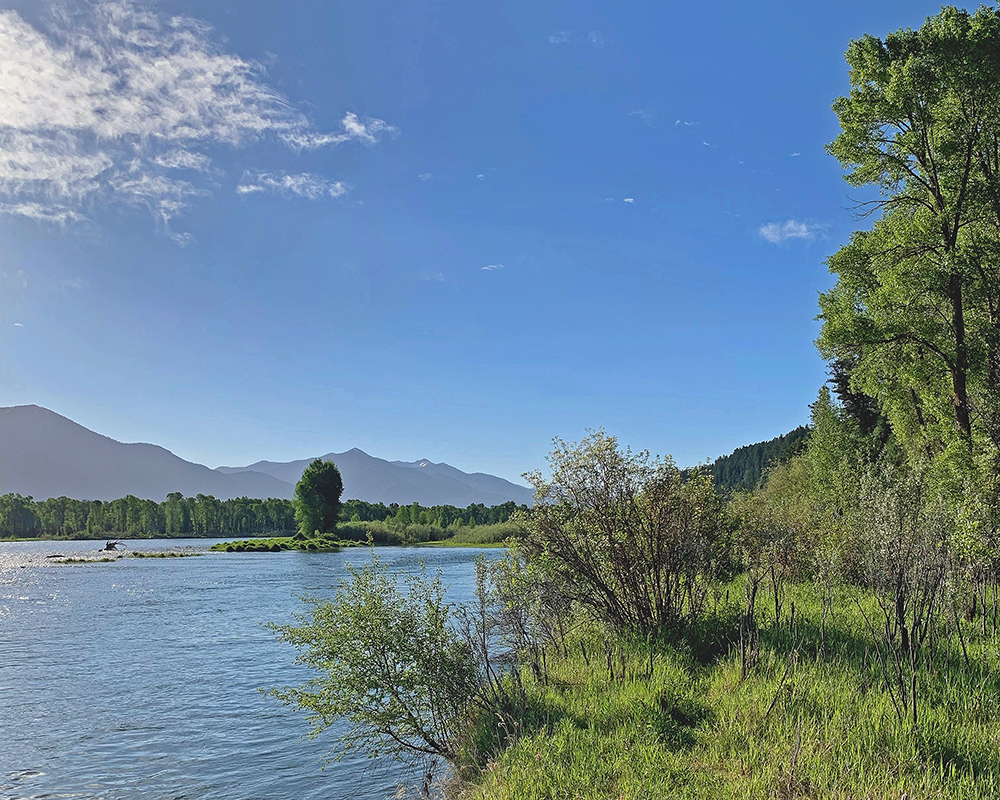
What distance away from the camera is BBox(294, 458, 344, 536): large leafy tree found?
115875mm

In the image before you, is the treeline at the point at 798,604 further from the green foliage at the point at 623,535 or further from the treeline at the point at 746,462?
the treeline at the point at 746,462

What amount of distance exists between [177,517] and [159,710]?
15740 cm

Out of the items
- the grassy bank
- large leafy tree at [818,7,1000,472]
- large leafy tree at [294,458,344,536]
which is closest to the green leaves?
the grassy bank

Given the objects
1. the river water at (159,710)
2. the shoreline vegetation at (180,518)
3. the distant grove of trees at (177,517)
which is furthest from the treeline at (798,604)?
the distant grove of trees at (177,517)

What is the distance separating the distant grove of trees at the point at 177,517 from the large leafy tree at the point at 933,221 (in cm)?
13305

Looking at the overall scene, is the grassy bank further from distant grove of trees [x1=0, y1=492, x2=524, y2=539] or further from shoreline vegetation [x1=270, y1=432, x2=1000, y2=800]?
distant grove of trees [x1=0, y1=492, x2=524, y2=539]

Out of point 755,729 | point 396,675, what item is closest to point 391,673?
point 396,675

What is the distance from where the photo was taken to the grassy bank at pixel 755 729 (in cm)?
650

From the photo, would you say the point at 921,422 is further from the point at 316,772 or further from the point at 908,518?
the point at 316,772

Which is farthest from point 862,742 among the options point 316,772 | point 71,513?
point 71,513

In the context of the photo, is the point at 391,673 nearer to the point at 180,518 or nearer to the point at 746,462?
the point at 180,518

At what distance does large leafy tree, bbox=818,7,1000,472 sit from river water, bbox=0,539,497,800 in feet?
47.9

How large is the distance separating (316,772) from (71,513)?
177697 mm

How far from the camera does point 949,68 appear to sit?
16578 mm
